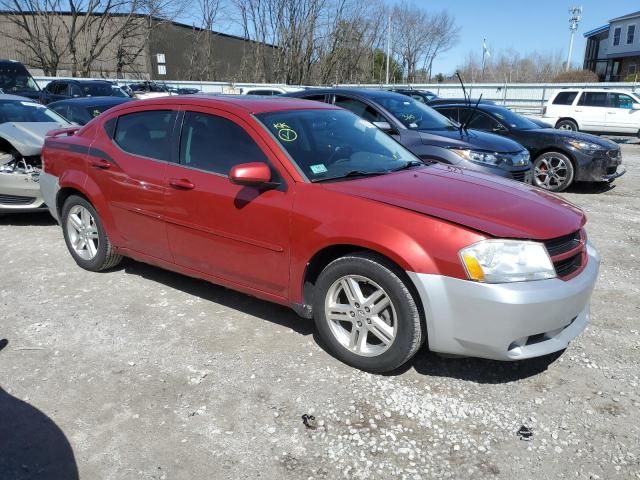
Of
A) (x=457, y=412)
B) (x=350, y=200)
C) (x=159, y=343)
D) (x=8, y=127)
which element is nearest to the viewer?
(x=457, y=412)

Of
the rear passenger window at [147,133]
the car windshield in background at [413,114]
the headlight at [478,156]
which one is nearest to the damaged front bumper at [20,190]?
the rear passenger window at [147,133]

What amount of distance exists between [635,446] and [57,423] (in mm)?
3021

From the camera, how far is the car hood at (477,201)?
2986 mm

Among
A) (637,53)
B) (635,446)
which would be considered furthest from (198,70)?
(635,446)

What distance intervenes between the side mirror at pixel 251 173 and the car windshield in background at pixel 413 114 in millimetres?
4145

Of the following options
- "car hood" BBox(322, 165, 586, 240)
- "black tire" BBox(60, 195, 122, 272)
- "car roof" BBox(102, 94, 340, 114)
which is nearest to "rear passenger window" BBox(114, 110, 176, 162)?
"car roof" BBox(102, 94, 340, 114)

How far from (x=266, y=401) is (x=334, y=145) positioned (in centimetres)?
189

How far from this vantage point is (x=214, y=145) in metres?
3.88

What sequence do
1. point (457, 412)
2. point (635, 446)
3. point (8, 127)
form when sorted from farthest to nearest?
point (8, 127)
point (457, 412)
point (635, 446)

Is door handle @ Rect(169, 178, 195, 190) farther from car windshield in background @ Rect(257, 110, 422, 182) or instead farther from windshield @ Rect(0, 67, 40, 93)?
windshield @ Rect(0, 67, 40, 93)

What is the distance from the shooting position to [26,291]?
15.3ft

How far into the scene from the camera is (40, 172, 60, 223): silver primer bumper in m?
5.08

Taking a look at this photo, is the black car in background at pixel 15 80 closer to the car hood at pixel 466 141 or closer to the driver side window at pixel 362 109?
the driver side window at pixel 362 109

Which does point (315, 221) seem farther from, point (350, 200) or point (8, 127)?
point (8, 127)
